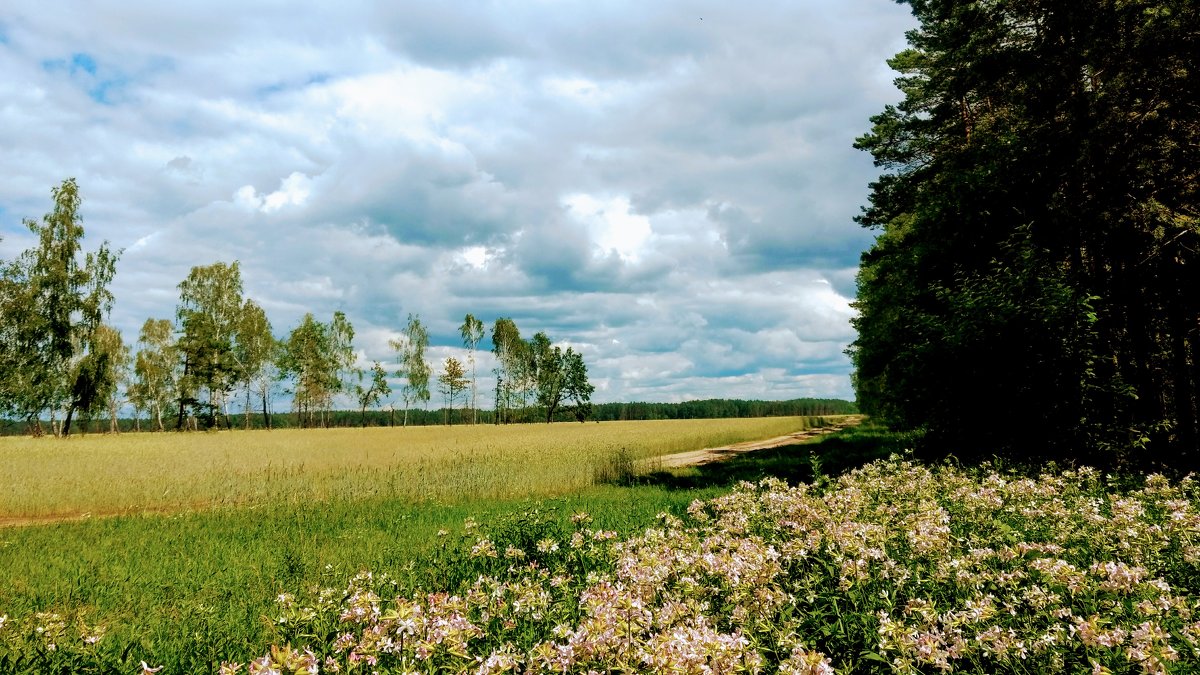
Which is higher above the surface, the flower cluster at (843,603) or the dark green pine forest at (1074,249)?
the dark green pine forest at (1074,249)

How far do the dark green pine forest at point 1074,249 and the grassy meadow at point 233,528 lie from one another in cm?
655

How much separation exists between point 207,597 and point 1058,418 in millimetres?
13533

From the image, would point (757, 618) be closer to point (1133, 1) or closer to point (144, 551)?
point (144, 551)

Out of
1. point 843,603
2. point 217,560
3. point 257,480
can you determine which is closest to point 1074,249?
point 843,603

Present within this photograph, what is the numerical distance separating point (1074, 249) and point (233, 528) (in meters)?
19.4

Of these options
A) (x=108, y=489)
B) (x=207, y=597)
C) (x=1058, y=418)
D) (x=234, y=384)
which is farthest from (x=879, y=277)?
(x=234, y=384)

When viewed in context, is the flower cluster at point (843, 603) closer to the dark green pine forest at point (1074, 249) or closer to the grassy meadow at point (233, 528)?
the grassy meadow at point (233, 528)

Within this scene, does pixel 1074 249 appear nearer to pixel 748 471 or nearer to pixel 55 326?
pixel 748 471

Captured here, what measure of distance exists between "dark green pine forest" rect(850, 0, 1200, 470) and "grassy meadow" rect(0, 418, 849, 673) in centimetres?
655

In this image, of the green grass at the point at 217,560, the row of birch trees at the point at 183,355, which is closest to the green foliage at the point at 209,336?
the row of birch trees at the point at 183,355

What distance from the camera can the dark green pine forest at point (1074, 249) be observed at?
1040cm

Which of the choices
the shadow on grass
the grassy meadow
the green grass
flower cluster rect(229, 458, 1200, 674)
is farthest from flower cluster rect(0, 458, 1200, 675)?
the shadow on grass

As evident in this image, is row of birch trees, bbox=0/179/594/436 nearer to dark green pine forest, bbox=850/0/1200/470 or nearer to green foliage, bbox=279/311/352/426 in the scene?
green foliage, bbox=279/311/352/426

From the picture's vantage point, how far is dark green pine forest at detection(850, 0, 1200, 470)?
10398 mm
